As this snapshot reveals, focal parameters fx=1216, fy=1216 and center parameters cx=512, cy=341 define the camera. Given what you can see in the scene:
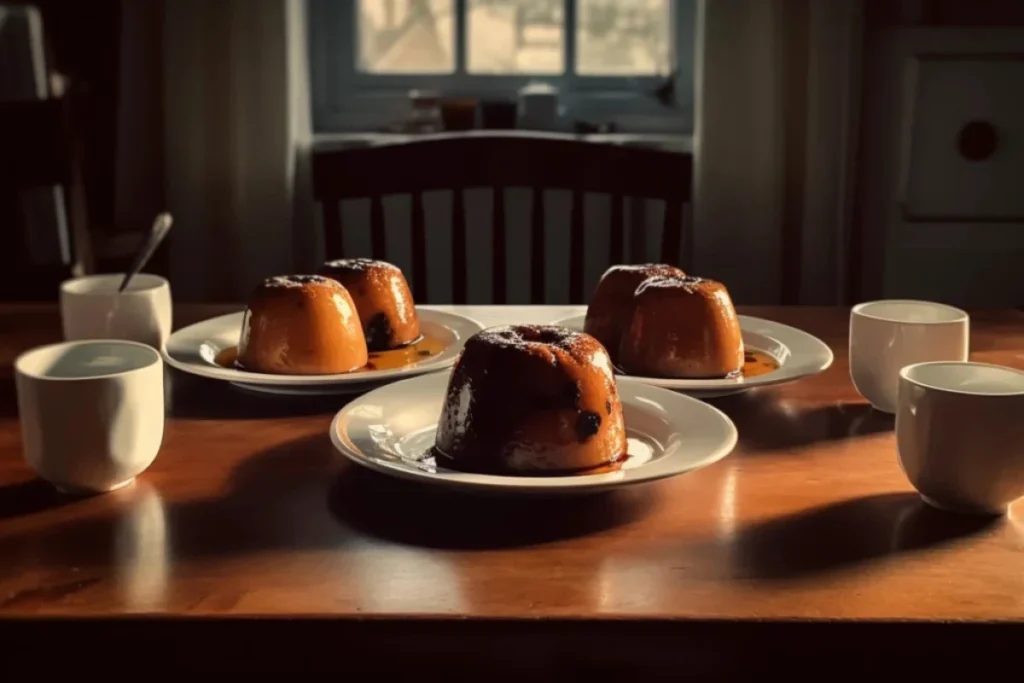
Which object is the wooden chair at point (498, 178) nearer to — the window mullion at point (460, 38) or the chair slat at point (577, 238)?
the chair slat at point (577, 238)

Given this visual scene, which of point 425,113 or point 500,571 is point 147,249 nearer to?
point 500,571

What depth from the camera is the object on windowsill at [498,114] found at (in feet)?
7.94

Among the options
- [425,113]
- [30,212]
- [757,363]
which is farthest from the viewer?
[425,113]

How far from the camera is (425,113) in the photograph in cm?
249

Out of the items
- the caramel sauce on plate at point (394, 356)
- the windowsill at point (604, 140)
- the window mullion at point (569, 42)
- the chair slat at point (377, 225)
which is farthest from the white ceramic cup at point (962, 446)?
the window mullion at point (569, 42)

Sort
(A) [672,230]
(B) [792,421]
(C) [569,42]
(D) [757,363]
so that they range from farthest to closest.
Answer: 1. (C) [569,42]
2. (A) [672,230]
3. (D) [757,363]
4. (B) [792,421]

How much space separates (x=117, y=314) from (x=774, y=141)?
4.72 feet

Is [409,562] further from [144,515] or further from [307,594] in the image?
[144,515]

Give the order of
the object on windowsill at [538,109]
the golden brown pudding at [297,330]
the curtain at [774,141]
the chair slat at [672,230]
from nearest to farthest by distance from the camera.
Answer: the golden brown pudding at [297,330] < the chair slat at [672,230] < the curtain at [774,141] < the object on windowsill at [538,109]

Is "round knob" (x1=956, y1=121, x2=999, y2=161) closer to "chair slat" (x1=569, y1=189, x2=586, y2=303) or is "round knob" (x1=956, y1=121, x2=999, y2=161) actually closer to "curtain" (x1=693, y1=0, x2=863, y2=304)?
"curtain" (x1=693, y1=0, x2=863, y2=304)

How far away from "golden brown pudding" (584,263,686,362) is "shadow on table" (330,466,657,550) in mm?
318

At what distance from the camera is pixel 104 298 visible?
1146 millimetres

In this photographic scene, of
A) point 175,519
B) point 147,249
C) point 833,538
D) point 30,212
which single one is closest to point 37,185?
point 30,212

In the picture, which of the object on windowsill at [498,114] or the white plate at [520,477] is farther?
the object on windowsill at [498,114]
